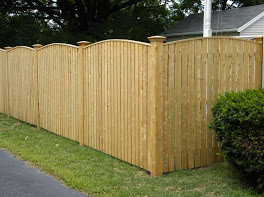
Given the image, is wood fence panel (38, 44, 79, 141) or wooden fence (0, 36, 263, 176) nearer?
wooden fence (0, 36, 263, 176)

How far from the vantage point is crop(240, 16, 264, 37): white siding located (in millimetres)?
17531

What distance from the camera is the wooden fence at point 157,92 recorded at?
18.4ft

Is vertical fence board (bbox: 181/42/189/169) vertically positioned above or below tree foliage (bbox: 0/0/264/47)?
below

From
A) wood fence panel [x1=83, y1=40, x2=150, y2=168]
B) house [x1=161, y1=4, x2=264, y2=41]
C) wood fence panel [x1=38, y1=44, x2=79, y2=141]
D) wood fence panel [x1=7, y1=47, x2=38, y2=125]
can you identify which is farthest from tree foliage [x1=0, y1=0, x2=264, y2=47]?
wood fence panel [x1=83, y1=40, x2=150, y2=168]

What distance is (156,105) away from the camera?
18.1 ft

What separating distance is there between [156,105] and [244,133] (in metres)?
1.30

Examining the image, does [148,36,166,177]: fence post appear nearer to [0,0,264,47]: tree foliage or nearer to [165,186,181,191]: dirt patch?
[165,186,181,191]: dirt patch

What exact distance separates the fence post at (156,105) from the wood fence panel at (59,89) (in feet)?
8.65

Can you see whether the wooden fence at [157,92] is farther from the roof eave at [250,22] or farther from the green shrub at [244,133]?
the roof eave at [250,22]

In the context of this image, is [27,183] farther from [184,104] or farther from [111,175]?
[184,104]

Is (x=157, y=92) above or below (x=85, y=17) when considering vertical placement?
below

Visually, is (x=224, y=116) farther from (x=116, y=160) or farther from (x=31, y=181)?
(x=31, y=181)

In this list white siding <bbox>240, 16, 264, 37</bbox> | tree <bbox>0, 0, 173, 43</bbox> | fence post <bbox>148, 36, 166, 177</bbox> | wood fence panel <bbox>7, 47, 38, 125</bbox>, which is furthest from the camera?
tree <bbox>0, 0, 173, 43</bbox>

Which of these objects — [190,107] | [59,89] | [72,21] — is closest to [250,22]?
[72,21]
